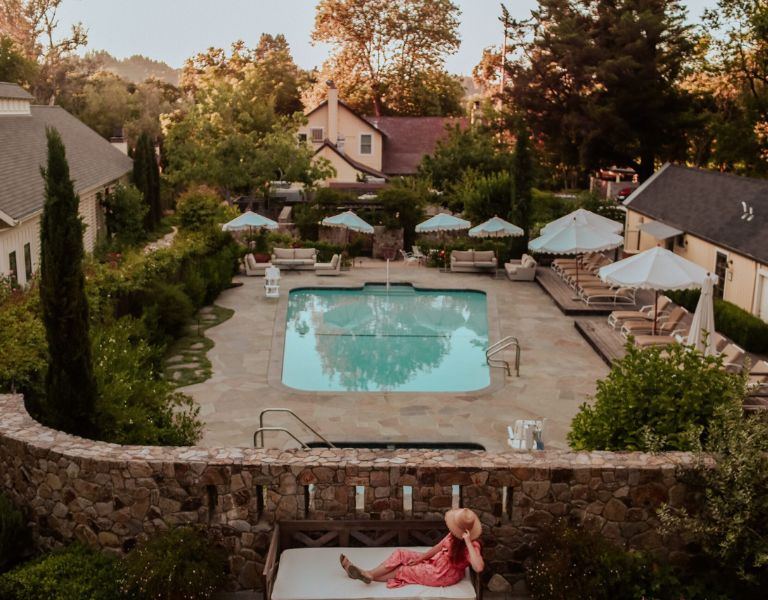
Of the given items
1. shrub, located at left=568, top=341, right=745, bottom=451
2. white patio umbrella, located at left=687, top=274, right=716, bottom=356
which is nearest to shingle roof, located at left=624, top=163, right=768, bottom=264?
white patio umbrella, located at left=687, top=274, right=716, bottom=356

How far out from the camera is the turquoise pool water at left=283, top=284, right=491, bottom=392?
1903 cm

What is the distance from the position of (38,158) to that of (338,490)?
2311 centimetres

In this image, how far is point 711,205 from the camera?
26.0 metres

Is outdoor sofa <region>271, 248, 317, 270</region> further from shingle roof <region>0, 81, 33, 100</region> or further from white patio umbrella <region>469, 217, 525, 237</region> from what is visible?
shingle roof <region>0, 81, 33, 100</region>

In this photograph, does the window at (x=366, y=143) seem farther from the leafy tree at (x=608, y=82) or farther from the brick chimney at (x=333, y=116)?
the leafy tree at (x=608, y=82)

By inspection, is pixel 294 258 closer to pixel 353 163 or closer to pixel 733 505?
pixel 353 163

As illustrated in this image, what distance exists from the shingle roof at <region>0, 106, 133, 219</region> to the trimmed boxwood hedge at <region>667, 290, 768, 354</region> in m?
17.3

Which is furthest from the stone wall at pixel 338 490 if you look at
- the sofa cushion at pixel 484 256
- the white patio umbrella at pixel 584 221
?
the sofa cushion at pixel 484 256

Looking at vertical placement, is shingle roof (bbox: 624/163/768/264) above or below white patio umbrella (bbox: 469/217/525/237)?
above

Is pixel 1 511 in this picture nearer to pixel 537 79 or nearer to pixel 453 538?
pixel 453 538

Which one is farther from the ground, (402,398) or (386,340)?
(402,398)

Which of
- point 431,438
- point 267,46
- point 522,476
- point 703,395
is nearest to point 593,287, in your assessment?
point 431,438

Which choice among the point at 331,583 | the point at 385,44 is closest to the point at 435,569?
the point at 331,583

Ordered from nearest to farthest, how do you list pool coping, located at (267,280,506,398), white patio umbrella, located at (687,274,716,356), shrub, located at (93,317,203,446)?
shrub, located at (93,317,203,446) → white patio umbrella, located at (687,274,716,356) → pool coping, located at (267,280,506,398)
